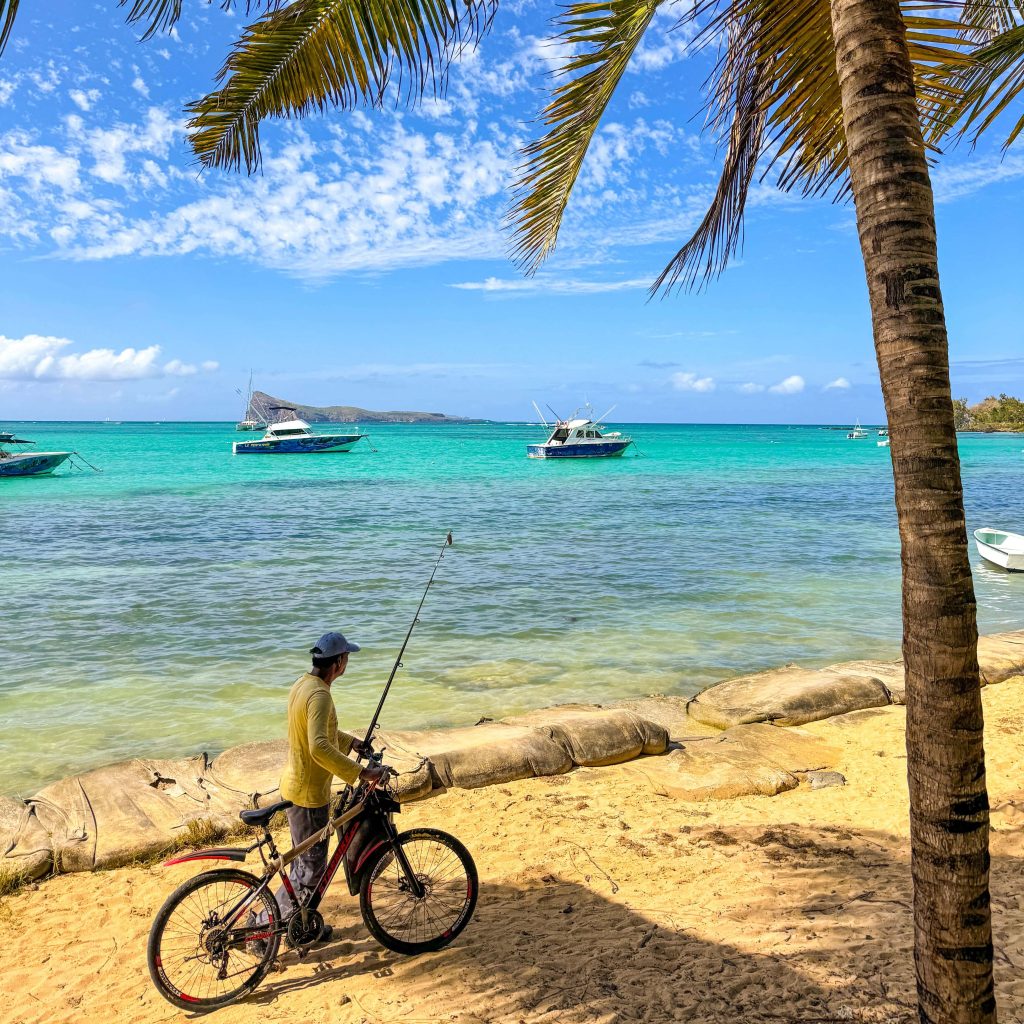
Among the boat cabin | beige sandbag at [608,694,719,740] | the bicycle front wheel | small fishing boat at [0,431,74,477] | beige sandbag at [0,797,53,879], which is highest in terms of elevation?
the boat cabin

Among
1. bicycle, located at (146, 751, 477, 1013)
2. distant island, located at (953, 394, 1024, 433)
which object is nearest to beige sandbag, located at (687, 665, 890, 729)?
bicycle, located at (146, 751, 477, 1013)

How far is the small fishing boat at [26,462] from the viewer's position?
43500 millimetres

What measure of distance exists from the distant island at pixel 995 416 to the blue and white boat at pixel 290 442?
256 ft

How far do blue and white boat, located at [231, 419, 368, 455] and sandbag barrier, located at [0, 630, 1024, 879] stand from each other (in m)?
65.1

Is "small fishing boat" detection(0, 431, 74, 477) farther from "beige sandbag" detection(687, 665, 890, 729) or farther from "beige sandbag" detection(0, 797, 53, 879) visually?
"beige sandbag" detection(687, 665, 890, 729)

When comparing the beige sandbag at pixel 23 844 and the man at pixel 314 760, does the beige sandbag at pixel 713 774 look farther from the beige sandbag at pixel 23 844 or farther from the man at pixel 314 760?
the beige sandbag at pixel 23 844

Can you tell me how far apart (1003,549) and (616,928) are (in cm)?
1749

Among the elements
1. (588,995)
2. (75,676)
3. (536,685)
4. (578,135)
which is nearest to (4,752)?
(75,676)

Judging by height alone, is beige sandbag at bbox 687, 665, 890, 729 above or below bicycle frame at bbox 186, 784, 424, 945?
below

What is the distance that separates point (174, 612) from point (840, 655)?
10.9 meters

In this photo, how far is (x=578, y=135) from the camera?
5.47 metres

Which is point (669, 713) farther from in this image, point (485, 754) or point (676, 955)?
point (676, 955)

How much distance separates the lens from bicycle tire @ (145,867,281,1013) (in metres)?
4.07

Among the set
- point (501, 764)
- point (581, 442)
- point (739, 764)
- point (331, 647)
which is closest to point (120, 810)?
point (501, 764)
